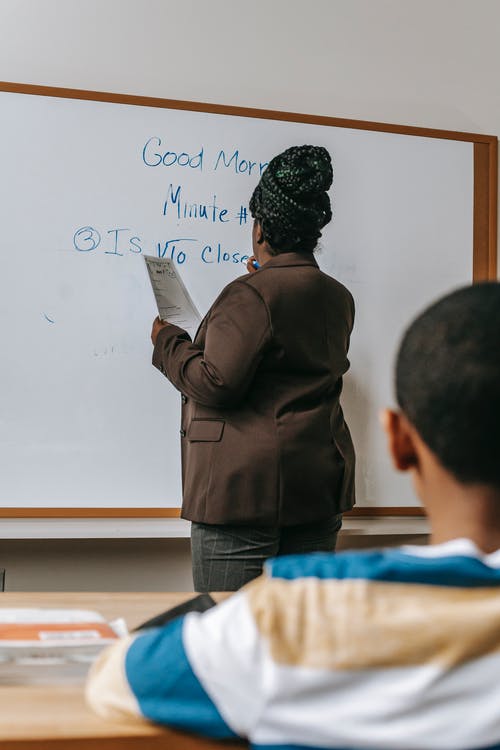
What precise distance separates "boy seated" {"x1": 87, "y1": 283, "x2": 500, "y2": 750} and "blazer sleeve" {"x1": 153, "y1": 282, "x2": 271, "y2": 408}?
3.10 ft

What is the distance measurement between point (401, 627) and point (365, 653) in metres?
0.03

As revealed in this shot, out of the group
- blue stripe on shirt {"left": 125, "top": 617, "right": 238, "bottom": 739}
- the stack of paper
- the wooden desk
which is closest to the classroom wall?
the stack of paper

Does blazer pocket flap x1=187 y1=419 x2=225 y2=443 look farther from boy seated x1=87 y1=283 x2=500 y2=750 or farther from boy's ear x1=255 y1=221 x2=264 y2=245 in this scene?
boy seated x1=87 y1=283 x2=500 y2=750

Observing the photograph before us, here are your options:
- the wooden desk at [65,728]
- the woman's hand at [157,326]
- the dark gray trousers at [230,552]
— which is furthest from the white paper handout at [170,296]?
the wooden desk at [65,728]

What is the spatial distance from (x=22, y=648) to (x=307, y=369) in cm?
93

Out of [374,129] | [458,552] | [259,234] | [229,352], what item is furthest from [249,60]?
[458,552]

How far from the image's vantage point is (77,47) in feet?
7.30

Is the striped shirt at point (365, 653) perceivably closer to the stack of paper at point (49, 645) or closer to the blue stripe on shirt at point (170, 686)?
the blue stripe on shirt at point (170, 686)

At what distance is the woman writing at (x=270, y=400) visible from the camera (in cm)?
163

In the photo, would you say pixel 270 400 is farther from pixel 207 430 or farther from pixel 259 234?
pixel 259 234

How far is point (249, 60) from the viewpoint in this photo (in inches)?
92.8

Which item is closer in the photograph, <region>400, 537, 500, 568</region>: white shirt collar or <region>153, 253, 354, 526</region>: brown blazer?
<region>400, 537, 500, 568</region>: white shirt collar

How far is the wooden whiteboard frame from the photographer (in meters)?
2.13

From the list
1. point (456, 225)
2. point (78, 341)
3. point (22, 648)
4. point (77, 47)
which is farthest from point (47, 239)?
point (22, 648)
